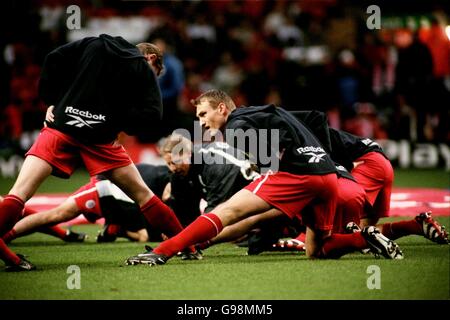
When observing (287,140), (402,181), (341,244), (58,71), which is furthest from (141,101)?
(402,181)

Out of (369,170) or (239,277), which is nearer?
(239,277)

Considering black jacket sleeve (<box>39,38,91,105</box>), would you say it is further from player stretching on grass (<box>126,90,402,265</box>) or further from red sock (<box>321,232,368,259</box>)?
red sock (<box>321,232,368,259</box>)

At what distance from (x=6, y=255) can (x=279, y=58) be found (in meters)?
11.7

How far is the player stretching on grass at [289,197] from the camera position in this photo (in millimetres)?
5301

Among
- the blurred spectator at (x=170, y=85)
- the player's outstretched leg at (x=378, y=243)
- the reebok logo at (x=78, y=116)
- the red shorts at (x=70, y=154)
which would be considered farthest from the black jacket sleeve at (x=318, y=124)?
the blurred spectator at (x=170, y=85)

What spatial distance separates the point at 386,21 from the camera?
62.8 ft

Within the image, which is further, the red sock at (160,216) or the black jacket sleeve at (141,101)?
the red sock at (160,216)

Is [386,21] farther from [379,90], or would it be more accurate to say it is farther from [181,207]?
[181,207]

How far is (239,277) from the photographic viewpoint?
16.0 feet

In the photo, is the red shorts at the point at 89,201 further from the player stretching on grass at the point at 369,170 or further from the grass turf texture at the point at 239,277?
the player stretching on grass at the point at 369,170

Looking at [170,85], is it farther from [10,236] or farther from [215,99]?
[215,99]

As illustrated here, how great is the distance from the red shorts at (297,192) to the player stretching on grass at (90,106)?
83 cm

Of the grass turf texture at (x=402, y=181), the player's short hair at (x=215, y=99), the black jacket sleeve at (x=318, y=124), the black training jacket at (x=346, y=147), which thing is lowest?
the grass turf texture at (x=402, y=181)

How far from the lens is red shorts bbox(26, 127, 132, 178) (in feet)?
17.4
